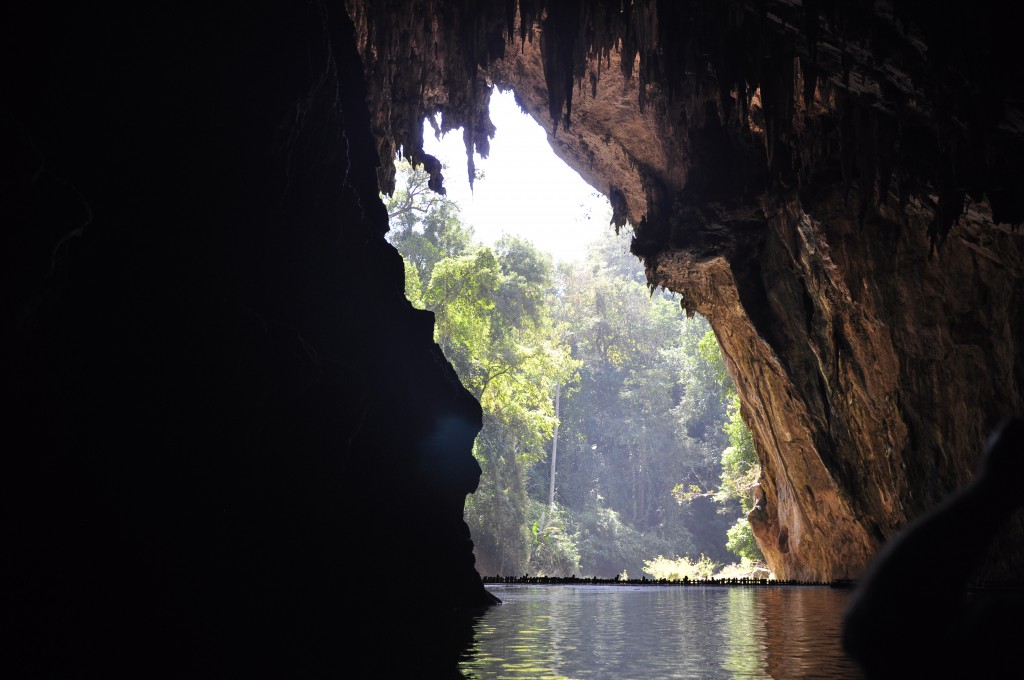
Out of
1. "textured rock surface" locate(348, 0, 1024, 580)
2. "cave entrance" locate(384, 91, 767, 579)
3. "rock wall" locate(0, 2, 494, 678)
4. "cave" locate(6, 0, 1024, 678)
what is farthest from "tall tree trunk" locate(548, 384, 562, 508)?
"rock wall" locate(0, 2, 494, 678)

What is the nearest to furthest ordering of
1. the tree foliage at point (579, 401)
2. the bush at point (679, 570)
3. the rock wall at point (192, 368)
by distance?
the rock wall at point (192, 368) < the tree foliage at point (579, 401) < the bush at point (679, 570)

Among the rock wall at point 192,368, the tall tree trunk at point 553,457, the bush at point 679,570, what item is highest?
the tall tree trunk at point 553,457

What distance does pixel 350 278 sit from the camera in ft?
35.9

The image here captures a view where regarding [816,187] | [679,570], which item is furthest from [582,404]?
[816,187]

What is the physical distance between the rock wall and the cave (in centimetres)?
Result: 3

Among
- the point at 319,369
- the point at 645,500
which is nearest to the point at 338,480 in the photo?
the point at 319,369

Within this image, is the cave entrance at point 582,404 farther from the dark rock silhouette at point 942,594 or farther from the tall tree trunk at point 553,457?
the dark rock silhouette at point 942,594

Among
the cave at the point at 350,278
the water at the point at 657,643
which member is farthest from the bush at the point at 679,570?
the water at the point at 657,643

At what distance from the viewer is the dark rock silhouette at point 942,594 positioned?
180 centimetres

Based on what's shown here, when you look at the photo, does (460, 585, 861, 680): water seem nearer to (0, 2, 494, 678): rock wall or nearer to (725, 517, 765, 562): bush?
(0, 2, 494, 678): rock wall

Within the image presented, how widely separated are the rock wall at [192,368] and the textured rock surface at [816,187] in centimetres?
421

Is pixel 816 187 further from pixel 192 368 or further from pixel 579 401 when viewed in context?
pixel 579 401

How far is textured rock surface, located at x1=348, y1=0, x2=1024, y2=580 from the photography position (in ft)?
29.2

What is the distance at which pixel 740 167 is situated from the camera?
1520 cm
